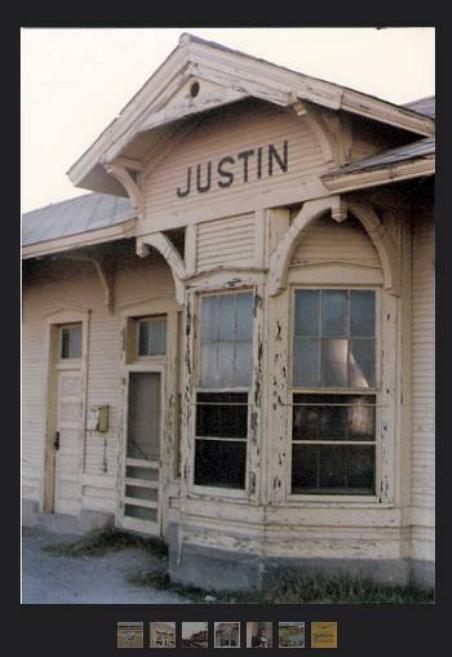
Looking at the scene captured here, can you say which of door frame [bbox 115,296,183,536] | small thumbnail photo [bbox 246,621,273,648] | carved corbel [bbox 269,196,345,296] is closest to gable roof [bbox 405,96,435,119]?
carved corbel [bbox 269,196,345,296]

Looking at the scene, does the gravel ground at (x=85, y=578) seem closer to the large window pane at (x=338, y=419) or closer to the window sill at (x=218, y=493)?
the window sill at (x=218, y=493)

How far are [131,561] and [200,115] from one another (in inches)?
197

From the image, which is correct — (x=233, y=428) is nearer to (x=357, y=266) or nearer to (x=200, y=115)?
(x=357, y=266)

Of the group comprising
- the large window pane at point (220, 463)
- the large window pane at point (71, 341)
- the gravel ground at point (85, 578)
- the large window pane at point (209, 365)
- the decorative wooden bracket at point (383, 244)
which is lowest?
the gravel ground at point (85, 578)

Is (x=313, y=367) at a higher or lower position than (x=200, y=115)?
lower

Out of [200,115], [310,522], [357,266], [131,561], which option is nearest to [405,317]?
[357,266]

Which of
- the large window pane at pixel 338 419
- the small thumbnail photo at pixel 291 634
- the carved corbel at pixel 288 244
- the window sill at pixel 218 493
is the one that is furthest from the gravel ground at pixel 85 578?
the carved corbel at pixel 288 244

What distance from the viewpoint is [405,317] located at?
832 centimetres

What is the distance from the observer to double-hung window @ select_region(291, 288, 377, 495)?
326 inches

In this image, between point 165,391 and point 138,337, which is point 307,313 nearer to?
point 165,391

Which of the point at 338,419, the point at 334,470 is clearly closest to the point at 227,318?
the point at 338,419

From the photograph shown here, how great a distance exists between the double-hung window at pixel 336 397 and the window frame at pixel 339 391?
13 mm

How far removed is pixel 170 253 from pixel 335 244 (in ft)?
6.36

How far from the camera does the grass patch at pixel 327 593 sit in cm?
791
